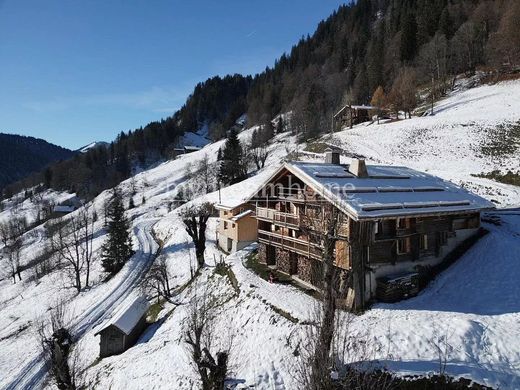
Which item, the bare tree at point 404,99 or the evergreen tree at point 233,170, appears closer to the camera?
the bare tree at point 404,99

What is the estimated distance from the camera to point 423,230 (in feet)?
76.6

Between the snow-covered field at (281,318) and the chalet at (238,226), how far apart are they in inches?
93.6

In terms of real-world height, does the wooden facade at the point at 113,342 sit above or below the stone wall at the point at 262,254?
below

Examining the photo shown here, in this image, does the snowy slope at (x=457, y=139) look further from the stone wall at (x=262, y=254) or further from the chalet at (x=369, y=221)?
the stone wall at (x=262, y=254)

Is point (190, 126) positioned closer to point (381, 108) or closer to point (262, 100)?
point (262, 100)

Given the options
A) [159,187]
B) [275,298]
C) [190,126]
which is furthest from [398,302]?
[190,126]

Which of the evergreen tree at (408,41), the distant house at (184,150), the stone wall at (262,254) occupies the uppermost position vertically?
the evergreen tree at (408,41)

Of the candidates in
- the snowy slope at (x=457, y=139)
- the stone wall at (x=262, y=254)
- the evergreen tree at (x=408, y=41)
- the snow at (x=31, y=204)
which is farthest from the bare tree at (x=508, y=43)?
the snow at (x=31, y=204)

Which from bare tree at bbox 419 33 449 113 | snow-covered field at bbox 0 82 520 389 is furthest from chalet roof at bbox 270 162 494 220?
bare tree at bbox 419 33 449 113

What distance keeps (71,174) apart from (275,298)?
154 meters

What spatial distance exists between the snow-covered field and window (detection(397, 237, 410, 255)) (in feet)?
8.68

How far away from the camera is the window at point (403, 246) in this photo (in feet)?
75.4

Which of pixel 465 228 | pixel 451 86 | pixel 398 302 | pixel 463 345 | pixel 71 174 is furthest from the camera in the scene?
pixel 71 174

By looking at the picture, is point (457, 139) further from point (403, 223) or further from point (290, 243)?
point (290, 243)
